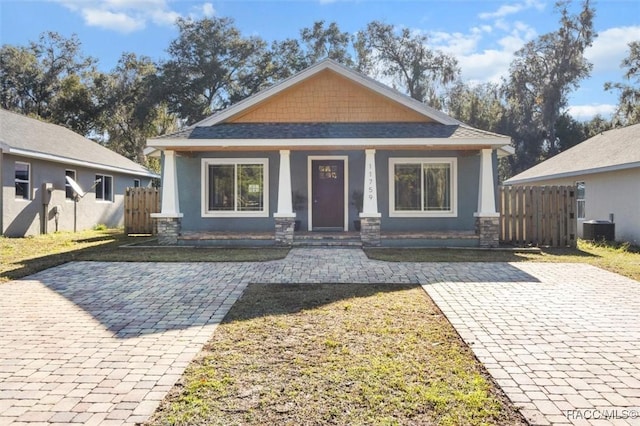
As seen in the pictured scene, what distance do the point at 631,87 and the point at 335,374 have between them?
114 ft

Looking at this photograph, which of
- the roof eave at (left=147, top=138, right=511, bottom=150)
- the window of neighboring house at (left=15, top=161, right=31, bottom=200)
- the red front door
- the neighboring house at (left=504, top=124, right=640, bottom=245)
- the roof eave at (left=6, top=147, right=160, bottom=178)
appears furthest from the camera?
the window of neighboring house at (left=15, top=161, right=31, bottom=200)

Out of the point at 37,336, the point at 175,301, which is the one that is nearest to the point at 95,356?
the point at 37,336

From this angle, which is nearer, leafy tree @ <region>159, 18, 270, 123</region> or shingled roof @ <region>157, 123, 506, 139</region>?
shingled roof @ <region>157, 123, 506, 139</region>

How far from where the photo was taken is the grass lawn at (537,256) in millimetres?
9086

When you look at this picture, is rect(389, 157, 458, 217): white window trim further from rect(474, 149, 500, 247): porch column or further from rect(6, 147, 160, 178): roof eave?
rect(6, 147, 160, 178): roof eave

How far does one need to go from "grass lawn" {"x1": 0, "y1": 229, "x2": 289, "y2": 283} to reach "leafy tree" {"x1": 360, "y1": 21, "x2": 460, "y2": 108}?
27.3m

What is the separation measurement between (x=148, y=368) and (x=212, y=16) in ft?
114

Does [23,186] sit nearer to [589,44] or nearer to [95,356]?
[95,356]

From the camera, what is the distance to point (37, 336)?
14.5 ft

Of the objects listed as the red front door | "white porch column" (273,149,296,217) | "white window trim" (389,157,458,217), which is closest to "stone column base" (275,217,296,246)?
"white porch column" (273,149,296,217)

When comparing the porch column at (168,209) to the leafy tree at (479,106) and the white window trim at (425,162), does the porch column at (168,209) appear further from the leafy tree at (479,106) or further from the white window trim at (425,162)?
the leafy tree at (479,106)

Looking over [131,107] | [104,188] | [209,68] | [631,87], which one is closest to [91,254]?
[104,188]

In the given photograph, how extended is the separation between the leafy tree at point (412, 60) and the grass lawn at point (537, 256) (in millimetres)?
24962

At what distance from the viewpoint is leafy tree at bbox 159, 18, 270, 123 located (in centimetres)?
3180
